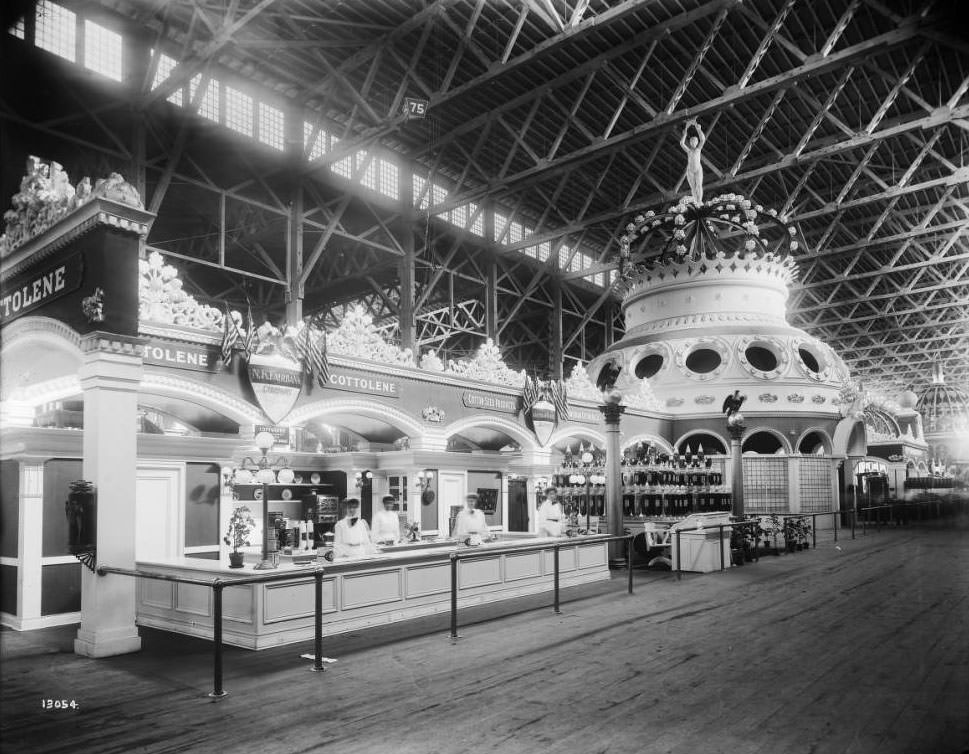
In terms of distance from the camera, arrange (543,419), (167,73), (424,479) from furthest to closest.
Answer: (167,73) → (543,419) → (424,479)

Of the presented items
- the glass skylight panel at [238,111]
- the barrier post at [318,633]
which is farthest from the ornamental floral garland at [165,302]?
the glass skylight panel at [238,111]

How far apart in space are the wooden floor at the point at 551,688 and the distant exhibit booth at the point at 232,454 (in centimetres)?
75

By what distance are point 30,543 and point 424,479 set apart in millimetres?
9059

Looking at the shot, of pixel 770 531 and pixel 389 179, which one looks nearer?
pixel 770 531

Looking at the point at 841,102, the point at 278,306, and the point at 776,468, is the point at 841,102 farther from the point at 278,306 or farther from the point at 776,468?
the point at 278,306

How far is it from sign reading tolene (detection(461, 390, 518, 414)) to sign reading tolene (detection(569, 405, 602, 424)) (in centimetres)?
266

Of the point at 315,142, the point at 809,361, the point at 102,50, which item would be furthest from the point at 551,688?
the point at 809,361

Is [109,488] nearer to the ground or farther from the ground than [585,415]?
nearer to the ground

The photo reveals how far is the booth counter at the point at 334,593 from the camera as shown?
29.7 ft

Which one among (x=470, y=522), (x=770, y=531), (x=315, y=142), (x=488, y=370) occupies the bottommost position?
(x=770, y=531)

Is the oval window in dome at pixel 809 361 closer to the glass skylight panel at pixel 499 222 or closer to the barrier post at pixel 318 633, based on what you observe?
the glass skylight panel at pixel 499 222

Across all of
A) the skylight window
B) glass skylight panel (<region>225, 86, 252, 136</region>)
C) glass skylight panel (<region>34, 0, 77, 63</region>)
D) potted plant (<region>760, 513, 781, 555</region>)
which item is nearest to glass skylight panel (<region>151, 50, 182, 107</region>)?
glass skylight panel (<region>225, 86, 252, 136</region>)

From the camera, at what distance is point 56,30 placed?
17.6m

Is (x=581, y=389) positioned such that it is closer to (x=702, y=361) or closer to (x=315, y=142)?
(x=702, y=361)
